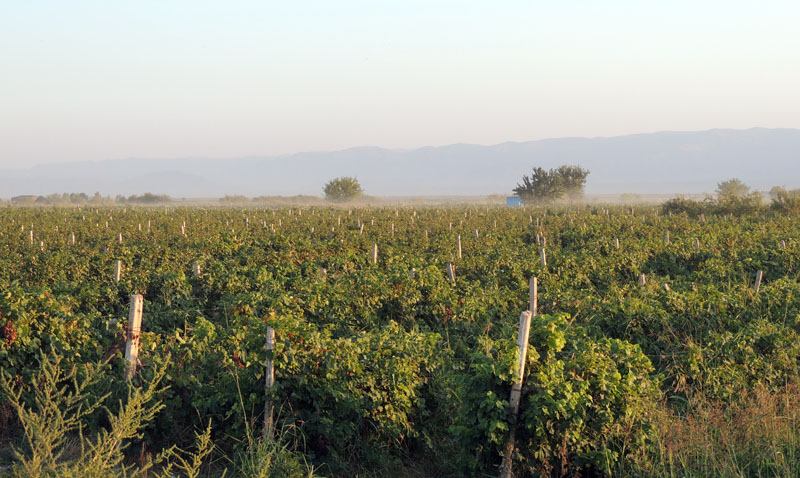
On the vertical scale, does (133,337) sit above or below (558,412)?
above

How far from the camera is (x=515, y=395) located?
229 inches

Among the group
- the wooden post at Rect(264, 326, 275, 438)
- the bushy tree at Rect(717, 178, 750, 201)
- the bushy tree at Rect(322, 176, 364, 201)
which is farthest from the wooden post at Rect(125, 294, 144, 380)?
the bushy tree at Rect(322, 176, 364, 201)

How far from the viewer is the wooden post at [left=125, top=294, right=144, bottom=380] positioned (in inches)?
282

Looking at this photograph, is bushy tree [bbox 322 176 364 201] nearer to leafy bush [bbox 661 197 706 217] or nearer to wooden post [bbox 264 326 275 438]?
leafy bush [bbox 661 197 706 217]

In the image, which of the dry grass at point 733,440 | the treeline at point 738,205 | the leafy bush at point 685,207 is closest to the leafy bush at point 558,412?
the dry grass at point 733,440

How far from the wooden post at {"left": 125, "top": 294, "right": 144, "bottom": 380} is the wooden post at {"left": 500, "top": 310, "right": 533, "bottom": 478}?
13.0 ft

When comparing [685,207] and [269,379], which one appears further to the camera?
[685,207]

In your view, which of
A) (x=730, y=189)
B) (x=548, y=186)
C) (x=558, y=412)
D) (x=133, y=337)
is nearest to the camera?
(x=558, y=412)

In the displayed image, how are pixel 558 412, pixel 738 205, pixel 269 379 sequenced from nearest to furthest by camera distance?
pixel 558 412 → pixel 269 379 → pixel 738 205

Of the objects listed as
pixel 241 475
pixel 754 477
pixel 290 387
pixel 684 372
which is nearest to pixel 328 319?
pixel 290 387

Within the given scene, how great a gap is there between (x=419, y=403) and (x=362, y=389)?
63cm

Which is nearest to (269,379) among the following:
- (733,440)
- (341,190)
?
(733,440)

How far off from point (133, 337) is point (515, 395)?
4.12 metres

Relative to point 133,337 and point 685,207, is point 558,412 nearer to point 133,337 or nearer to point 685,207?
point 133,337
